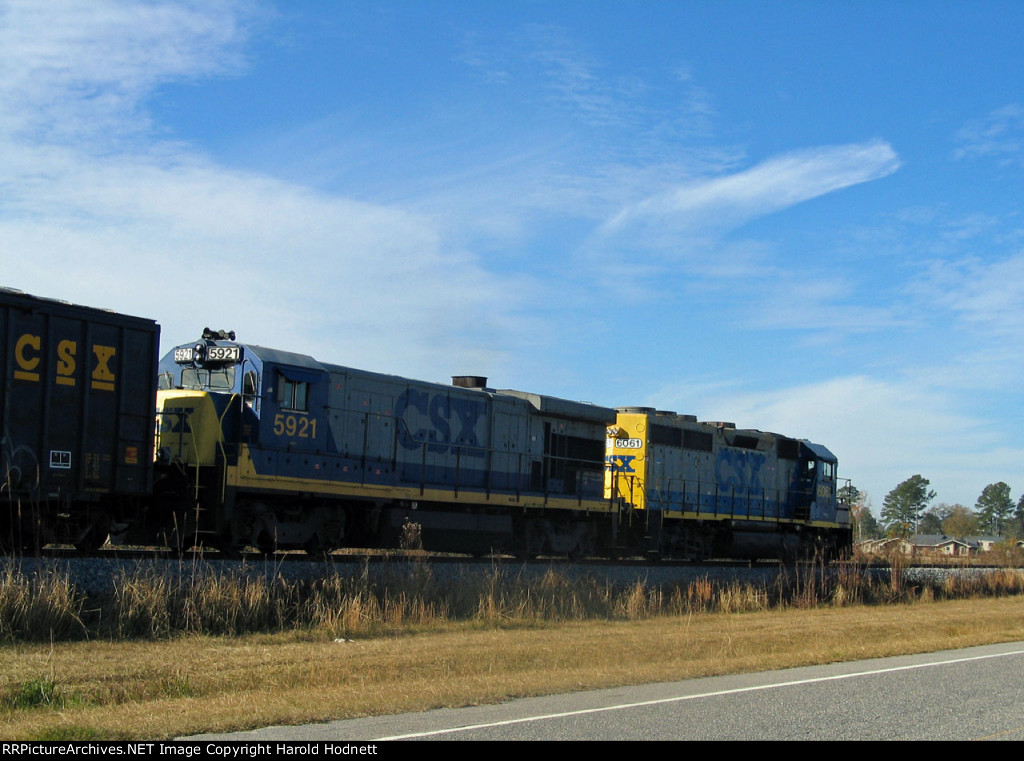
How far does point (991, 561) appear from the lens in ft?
133

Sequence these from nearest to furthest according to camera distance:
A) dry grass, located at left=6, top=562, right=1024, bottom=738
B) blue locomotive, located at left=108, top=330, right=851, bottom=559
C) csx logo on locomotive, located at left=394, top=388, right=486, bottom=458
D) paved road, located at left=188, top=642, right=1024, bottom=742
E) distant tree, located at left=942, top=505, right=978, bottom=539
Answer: paved road, located at left=188, top=642, right=1024, bottom=742
dry grass, located at left=6, top=562, right=1024, bottom=738
blue locomotive, located at left=108, top=330, right=851, bottom=559
csx logo on locomotive, located at left=394, top=388, right=486, bottom=458
distant tree, located at left=942, top=505, right=978, bottom=539

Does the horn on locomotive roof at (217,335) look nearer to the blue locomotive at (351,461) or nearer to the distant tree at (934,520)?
the blue locomotive at (351,461)

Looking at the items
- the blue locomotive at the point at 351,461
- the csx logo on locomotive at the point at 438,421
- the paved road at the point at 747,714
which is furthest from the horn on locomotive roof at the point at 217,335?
Result: the paved road at the point at 747,714

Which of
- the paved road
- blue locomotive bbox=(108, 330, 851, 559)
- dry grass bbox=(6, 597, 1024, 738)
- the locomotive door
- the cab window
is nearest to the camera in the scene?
the paved road

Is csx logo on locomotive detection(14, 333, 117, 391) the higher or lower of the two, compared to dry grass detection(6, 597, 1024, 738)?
higher

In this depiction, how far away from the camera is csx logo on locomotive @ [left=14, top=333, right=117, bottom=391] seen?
561 inches

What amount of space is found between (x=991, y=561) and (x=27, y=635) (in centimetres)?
3792

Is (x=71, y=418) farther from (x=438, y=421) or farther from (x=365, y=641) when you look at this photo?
(x=438, y=421)

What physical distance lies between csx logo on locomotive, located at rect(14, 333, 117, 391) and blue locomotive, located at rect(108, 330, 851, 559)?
1.76 metres

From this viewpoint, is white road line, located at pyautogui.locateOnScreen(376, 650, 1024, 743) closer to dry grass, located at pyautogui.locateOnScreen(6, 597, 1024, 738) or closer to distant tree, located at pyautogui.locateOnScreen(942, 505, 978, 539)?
dry grass, located at pyautogui.locateOnScreen(6, 597, 1024, 738)

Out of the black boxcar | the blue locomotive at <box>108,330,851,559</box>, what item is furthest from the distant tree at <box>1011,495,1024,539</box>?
the black boxcar

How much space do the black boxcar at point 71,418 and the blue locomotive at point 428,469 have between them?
0.91 meters

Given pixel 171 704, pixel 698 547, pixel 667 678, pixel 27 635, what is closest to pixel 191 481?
pixel 27 635
